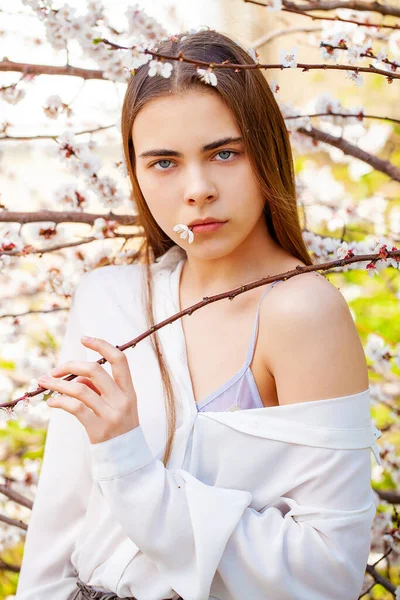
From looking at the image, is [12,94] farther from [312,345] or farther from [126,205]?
[312,345]

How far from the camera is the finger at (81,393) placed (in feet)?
3.43

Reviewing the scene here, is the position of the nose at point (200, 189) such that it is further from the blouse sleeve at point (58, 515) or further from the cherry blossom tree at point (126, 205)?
the blouse sleeve at point (58, 515)

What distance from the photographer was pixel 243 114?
1193 millimetres

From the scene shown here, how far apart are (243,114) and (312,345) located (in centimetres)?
39

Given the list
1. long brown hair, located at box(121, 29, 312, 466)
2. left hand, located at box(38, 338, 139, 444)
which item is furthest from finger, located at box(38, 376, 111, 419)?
long brown hair, located at box(121, 29, 312, 466)

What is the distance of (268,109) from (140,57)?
295 mm

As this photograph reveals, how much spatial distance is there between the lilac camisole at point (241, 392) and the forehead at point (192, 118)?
27 centimetres

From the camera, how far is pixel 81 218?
176 centimetres

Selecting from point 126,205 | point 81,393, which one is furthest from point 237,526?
point 126,205

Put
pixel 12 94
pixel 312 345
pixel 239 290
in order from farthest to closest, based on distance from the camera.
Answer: pixel 12 94 → pixel 312 345 → pixel 239 290

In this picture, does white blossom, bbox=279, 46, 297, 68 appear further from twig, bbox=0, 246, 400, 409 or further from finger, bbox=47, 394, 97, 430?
finger, bbox=47, 394, 97, 430

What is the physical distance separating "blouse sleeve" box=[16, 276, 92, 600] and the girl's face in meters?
0.50

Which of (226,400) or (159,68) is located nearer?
(159,68)

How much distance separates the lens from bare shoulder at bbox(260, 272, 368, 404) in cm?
112
